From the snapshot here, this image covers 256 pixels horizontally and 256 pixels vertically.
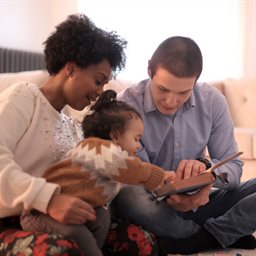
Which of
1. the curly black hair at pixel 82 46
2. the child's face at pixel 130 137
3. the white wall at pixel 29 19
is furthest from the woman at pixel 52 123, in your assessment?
the white wall at pixel 29 19

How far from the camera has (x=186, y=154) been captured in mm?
1684

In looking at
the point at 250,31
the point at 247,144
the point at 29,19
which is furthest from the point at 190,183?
the point at 29,19

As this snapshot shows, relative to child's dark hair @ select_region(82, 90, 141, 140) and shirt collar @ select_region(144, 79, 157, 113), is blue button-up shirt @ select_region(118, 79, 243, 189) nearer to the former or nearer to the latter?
shirt collar @ select_region(144, 79, 157, 113)

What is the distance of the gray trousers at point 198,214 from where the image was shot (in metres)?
1.51

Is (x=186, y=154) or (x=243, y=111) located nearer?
(x=186, y=154)

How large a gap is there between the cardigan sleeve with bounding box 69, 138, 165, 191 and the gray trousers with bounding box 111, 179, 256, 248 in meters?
0.35

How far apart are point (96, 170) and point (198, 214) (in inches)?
25.9

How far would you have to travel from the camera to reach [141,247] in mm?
1399

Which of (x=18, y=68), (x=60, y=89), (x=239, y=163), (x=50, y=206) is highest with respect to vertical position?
(x=60, y=89)

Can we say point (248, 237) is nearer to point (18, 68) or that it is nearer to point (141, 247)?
point (141, 247)

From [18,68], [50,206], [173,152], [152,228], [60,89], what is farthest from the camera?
[18,68]

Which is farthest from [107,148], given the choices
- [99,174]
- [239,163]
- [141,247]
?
[239,163]

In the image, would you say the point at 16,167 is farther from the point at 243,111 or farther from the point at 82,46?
the point at 243,111

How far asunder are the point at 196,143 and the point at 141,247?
47 cm
